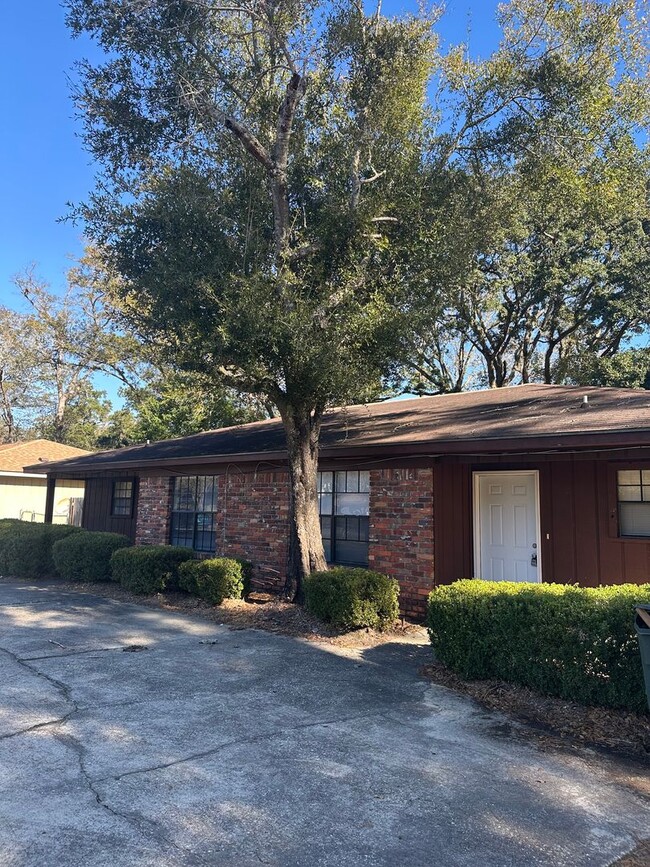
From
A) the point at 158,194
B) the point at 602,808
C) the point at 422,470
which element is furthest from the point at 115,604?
the point at 602,808

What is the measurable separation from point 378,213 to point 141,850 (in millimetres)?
8383

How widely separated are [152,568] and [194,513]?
263cm

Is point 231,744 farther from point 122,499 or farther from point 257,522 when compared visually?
point 122,499

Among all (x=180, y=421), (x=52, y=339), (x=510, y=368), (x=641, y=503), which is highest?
(x=52, y=339)

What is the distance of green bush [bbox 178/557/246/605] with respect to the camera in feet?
35.0

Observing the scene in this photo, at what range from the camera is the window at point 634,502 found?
26.3 feet

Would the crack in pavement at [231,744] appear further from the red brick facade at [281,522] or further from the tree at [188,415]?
the tree at [188,415]

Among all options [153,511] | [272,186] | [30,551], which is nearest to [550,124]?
[272,186]

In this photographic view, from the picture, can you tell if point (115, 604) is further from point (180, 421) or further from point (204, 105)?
point (180, 421)

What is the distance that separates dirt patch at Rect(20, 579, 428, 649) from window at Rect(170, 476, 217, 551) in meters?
2.14

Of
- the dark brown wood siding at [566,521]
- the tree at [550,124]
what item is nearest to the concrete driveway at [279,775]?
the dark brown wood siding at [566,521]

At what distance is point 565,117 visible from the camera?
980cm

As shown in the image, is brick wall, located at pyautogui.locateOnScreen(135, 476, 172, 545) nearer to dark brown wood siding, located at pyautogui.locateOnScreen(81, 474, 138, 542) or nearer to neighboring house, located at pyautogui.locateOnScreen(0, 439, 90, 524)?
dark brown wood siding, located at pyautogui.locateOnScreen(81, 474, 138, 542)

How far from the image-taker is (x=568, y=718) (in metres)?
5.39
